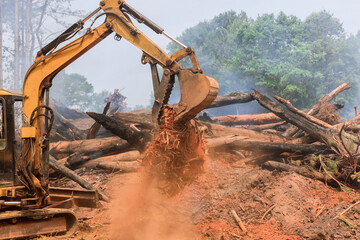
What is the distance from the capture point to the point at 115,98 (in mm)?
28484

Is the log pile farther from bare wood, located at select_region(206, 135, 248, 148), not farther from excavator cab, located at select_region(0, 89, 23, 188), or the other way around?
excavator cab, located at select_region(0, 89, 23, 188)

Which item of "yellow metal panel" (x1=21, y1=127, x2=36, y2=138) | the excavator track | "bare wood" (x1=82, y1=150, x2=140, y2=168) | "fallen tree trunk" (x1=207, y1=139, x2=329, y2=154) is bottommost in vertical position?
the excavator track

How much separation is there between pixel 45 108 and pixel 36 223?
2.04 m

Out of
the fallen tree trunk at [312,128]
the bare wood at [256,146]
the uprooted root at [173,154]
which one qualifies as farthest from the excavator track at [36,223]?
the fallen tree trunk at [312,128]

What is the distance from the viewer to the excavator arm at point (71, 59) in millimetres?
5094

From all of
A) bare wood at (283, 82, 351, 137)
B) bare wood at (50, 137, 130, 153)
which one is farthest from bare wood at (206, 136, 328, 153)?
bare wood at (50, 137, 130, 153)

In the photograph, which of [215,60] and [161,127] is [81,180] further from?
[215,60]

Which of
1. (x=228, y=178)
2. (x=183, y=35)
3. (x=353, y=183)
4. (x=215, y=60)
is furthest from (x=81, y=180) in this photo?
(x=183, y=35)

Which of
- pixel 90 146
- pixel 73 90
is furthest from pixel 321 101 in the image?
pixel 73 90

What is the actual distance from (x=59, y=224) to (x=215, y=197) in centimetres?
361

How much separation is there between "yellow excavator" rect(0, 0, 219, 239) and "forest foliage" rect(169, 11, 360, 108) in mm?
20051

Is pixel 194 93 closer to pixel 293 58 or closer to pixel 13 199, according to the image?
pixel 13 199

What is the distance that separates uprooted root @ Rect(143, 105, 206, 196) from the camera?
5.60m

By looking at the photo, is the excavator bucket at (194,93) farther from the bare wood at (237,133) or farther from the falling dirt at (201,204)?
the bare wood at (237,133)
